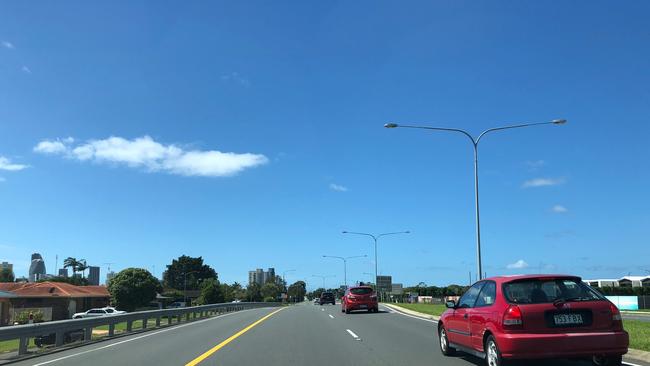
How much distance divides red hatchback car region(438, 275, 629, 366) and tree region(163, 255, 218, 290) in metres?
171

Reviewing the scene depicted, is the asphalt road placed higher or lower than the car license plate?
lower

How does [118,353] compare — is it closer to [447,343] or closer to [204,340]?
[204,340]

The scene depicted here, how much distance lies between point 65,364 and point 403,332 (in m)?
10.4

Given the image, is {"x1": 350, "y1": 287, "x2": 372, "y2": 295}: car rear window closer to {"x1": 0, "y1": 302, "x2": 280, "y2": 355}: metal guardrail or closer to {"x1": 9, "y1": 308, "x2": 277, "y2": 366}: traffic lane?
{"x1": 0, "y1": 302, "x2": 280, "y2": 355}: metal guardrail

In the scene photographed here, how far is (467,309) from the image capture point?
11078mm

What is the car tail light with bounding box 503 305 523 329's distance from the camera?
29.8ft

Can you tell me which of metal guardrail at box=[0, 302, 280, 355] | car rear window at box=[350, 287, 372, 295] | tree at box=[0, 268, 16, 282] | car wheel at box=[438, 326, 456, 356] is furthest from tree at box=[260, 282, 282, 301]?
car wheel at box=[438, 326, 456, 356]

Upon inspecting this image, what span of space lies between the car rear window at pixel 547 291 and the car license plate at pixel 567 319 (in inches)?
11.6

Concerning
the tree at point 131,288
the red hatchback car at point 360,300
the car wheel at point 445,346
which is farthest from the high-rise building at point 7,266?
the car wheel at point 445,346

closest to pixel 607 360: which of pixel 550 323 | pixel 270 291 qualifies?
pixel 550 323

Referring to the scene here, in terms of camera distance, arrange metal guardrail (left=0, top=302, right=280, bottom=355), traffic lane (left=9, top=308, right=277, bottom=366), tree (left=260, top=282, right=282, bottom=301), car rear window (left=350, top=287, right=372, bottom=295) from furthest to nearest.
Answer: tree (left=260, top=282, right=282, bottom=301) < car rear window (left=350, top=287, right=372, bottom=295) < metal guardrail (left=0, top=302, right=280, bottom=355) < traffic lane (left=9, top=308, right=277, bottom=366)

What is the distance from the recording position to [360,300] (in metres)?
33.9

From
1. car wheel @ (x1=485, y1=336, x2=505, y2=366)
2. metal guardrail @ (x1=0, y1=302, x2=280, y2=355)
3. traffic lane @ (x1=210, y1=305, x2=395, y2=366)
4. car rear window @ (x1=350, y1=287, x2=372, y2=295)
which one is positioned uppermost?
car rear window @ (x1=350, y1=287, x2=372, y2=295)

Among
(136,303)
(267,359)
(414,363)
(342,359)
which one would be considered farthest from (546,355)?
(136,303)
